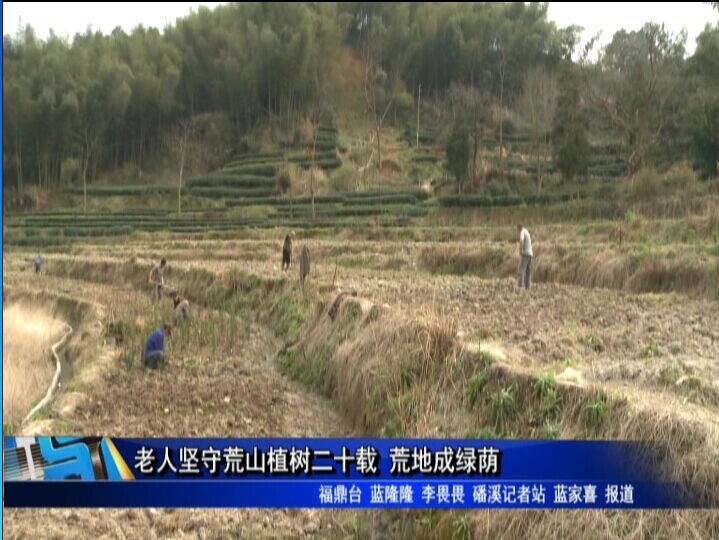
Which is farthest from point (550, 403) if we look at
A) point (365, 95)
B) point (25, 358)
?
point (365, 95)

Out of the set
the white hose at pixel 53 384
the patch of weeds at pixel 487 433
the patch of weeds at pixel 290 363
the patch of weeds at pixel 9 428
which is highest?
the patch of weeds at pixel 487 433

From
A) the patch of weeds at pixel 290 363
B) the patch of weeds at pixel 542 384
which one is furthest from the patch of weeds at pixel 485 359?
the patch of weeds at pixel 290 363

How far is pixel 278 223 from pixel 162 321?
4.75m

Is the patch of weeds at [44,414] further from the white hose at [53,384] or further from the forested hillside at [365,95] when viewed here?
the forested hillside at [365,95]

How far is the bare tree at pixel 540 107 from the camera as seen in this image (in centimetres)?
1366

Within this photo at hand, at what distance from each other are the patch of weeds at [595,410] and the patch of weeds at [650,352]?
130cm

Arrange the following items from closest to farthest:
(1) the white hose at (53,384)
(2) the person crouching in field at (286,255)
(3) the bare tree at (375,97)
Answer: (1) the white hose at (53,384), (2) the person crouching in field at (286,255), (3) the bare tree at (375,97)

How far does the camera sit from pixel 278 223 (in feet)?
40.8

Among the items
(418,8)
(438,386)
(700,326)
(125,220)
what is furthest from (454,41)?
(438,386)

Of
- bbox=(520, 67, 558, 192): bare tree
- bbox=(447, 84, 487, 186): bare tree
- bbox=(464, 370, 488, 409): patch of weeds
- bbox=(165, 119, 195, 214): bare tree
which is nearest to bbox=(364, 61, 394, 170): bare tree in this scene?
bbox=(520, 67, 558, 192): bare tree

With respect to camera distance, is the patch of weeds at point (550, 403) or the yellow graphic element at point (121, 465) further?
the patch of weeds at point (550, 403)

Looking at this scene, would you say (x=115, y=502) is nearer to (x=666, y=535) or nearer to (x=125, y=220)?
(x=666, y=535)

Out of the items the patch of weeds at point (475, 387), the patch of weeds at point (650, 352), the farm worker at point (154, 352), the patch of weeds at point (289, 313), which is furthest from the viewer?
the patch of weeds at point (289, 313)

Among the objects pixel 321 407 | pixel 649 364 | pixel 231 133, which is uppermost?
pixel 231 133
